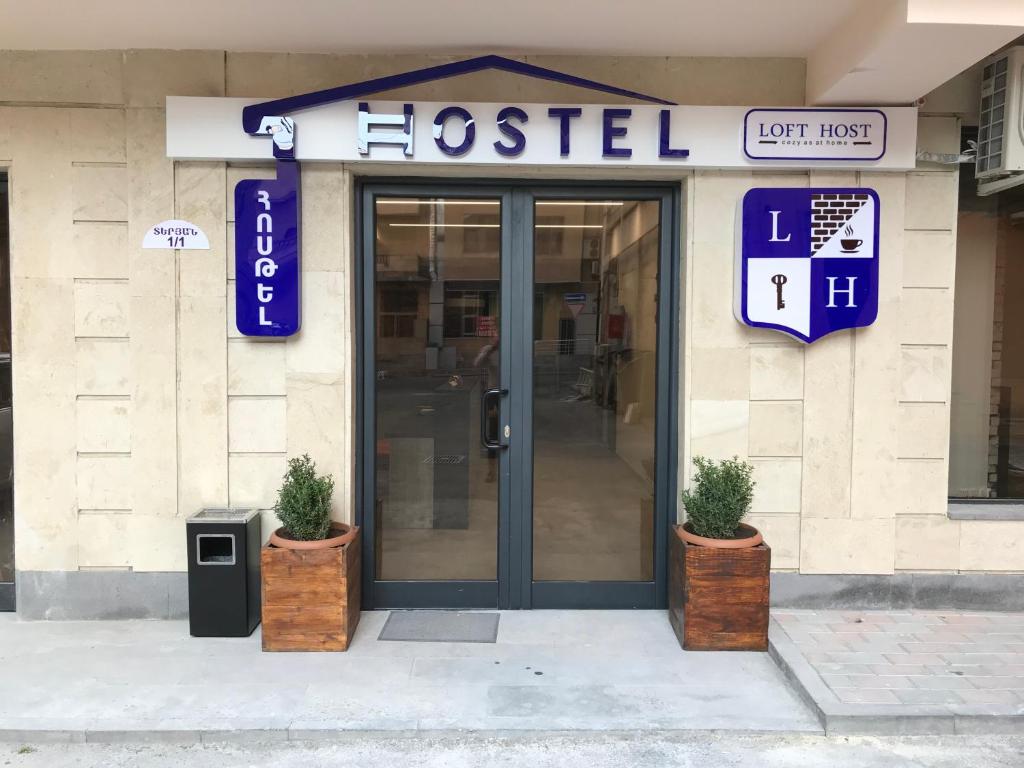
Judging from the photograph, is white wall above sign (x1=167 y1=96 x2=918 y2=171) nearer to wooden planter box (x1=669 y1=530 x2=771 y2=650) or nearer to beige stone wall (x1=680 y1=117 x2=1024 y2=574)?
beige stone wall (x1=680 y1=117 x2=1024 y2=574)

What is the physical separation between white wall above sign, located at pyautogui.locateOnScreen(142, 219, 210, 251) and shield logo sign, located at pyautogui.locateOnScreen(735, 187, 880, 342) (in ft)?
11.3

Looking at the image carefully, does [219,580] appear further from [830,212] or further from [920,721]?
[830,212]

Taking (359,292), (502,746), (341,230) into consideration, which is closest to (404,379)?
(359,292)

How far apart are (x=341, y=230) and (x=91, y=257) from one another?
1607 mm

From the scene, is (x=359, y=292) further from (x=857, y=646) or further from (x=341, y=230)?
(x=857, y=646)

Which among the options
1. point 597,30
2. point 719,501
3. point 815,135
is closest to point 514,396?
point 719,501

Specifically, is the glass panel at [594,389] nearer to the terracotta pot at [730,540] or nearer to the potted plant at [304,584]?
the terracotta pot at [730,540]

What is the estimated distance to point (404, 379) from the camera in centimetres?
492

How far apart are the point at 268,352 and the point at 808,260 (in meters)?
3.49

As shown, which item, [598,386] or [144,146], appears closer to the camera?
[144,146]

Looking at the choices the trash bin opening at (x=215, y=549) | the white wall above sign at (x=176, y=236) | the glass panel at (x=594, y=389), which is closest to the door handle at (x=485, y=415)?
the glass panel at (x=594, y=389)

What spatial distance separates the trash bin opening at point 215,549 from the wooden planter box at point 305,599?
0.37 meters

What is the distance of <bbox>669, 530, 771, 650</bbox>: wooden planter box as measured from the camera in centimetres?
420

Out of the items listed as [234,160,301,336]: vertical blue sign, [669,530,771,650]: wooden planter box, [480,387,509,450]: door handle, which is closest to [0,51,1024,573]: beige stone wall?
[234,160,301,336]: vertical blue sign
